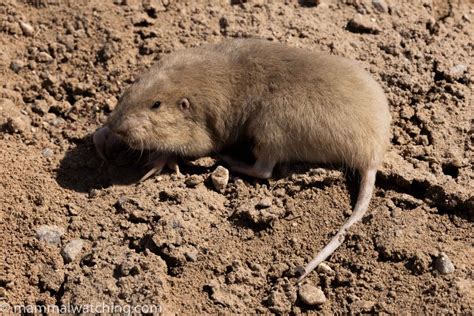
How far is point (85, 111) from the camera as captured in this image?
21.2 ft

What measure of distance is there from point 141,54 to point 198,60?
956 mm

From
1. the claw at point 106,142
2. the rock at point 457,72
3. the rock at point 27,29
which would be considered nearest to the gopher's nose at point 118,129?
the claw at point 106,142

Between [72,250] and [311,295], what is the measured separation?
1.77 m

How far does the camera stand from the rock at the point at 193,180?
5.62m

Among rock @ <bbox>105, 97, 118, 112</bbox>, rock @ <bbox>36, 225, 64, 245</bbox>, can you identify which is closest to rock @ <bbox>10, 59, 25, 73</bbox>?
rock @ <bbox>105, 97, 118, 112</bbox>

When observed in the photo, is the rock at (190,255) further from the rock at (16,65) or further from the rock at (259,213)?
the rock at (16,65)

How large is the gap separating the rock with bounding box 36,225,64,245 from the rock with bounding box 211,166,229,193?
1.23 metres

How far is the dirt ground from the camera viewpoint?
16.3ft

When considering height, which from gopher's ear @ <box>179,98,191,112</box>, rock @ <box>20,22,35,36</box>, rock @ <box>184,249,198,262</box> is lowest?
rock @ <box>184,249,198,262</box>

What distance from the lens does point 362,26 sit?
22.7 feet

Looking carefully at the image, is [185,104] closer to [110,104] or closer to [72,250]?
[110,104]

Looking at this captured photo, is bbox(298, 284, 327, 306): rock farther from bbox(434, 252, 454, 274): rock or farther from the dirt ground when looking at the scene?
bbox(434, 252, 454, 274): rock

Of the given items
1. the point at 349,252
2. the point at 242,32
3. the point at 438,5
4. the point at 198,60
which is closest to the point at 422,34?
the point at 438,5

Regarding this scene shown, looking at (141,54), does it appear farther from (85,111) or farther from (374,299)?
(374,299)
